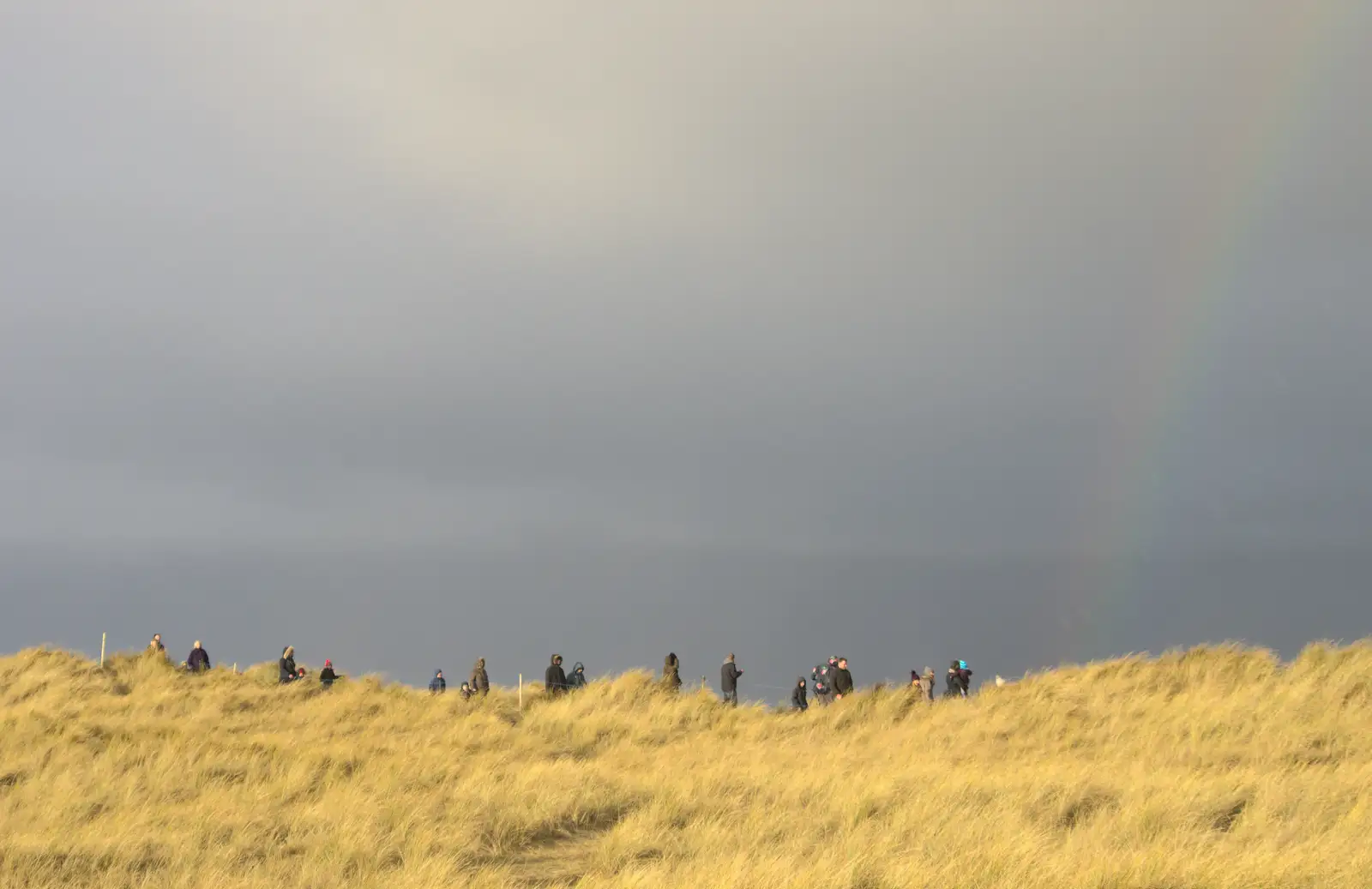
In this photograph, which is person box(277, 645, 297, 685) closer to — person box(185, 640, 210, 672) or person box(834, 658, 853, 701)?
person box(185, 640, 210, 672)

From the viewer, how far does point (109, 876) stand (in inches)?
410

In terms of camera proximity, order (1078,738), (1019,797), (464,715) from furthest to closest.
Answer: (464,715) < (1078,738) < (1019,797)

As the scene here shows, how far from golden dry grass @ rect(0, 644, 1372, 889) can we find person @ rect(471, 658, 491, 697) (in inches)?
105

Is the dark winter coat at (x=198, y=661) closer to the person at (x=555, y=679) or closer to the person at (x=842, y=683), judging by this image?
the person at (x=555, y=679)

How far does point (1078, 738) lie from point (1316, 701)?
160 inches

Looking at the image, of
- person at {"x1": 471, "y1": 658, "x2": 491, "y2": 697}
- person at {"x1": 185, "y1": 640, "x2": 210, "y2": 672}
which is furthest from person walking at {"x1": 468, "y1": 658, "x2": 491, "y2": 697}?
person at {"x1": 185, "y1": 640, "x2": 210, "y2": 672}

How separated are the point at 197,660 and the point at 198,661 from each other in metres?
0.04

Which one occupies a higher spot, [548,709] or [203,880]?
[203,880]

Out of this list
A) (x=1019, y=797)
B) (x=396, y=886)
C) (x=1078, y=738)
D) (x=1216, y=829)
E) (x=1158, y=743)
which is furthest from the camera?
(x=1078, y=738)

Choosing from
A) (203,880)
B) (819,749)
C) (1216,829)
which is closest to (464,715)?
(819,749)

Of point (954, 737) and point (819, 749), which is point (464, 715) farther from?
point (954, 737)

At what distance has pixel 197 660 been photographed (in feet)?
98.3

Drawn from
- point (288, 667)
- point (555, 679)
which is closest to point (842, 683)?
point (555, 679)

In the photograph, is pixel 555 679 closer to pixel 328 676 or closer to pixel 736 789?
pixel 328 676
